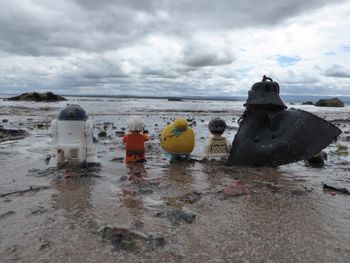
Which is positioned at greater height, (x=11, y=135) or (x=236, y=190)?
(x=236, y=190)

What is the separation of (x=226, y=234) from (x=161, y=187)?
1.98 meters

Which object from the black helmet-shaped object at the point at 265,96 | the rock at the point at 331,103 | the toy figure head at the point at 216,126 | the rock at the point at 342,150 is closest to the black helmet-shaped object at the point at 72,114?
the toy figure head at the point at 216,126

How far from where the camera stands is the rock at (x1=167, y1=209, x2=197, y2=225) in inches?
161

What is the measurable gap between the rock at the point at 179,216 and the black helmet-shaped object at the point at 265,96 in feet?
11.1

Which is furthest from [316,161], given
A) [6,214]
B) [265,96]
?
[6,214]

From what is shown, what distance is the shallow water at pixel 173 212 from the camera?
3.33 metres

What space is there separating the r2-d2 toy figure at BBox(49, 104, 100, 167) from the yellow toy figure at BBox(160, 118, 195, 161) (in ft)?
5.31

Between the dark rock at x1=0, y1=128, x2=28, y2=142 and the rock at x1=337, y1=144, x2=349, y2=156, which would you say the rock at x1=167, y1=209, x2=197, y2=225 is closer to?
the rock at x1=337, y1=144, x2=349, y2=156

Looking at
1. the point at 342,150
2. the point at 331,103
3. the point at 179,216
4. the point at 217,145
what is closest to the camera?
the point at 179,216

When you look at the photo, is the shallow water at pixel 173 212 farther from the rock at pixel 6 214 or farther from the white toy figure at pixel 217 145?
the white toy figure at pixel 217 145

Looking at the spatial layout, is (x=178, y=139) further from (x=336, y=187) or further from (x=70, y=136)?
(x=336, y=187)

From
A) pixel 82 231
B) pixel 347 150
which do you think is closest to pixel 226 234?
pixel 82 231

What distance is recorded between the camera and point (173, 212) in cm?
432

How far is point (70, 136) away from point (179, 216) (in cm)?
354
